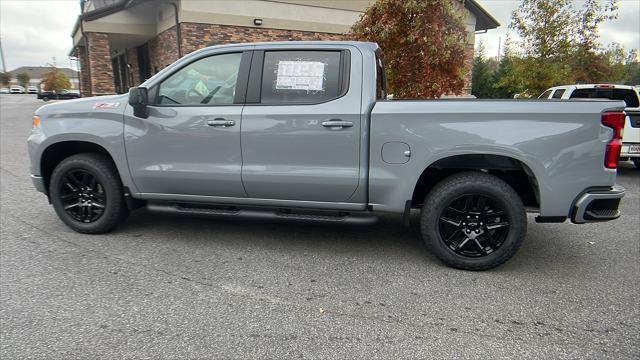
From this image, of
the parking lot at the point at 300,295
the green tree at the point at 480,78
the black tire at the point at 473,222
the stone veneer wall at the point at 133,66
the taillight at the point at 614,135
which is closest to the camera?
the parking lot at the point at 300,295

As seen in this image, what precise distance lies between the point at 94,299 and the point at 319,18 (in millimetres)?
14979

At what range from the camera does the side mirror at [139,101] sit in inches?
151

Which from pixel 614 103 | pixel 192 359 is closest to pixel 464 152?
pixel 614 103

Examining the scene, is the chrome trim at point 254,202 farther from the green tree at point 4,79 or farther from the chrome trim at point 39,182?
the green tree at point 4,79

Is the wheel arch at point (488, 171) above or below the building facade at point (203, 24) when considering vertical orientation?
below

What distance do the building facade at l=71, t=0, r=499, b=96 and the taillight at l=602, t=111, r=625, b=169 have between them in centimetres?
1061

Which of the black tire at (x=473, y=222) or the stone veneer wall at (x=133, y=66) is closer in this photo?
the black tire at (x=473, y=222)

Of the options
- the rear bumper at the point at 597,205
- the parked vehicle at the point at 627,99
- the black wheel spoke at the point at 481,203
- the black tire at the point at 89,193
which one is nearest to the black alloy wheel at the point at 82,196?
the black tire at the point at 89,193

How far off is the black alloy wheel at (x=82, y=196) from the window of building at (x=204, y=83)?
1.24 m

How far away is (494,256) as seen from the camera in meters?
3.55

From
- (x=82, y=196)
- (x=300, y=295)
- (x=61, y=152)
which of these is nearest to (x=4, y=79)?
(x=61, y=152)

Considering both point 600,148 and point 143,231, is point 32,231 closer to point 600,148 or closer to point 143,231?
point 143,231

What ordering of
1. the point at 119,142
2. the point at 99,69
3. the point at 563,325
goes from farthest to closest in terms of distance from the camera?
the point at 99,69, the point at 119,142, the point at 563,325

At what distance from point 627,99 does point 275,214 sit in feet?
27.5
